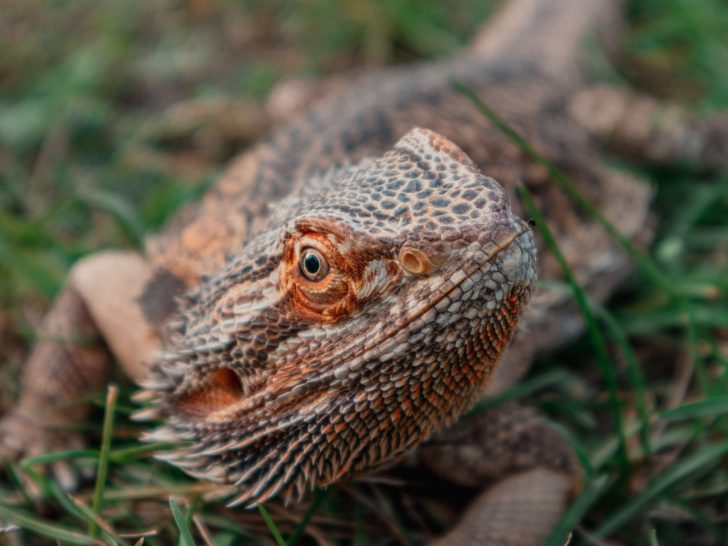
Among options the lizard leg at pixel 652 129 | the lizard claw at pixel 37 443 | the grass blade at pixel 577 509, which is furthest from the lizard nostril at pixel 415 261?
the lizard leg at pixel 652 129

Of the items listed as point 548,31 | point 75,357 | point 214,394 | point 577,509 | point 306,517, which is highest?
point 548,31

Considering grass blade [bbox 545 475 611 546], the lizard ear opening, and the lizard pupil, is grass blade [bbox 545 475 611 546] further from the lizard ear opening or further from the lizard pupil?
the lizard pupil

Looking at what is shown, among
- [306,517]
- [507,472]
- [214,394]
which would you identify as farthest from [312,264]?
[507,472]

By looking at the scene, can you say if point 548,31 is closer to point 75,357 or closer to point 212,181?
point 212,181

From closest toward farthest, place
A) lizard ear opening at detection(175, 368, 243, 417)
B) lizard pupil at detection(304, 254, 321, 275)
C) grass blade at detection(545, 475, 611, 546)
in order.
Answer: lizard pupil at detection(304, 254, 321, 275), lizard ear opening at detection(175, 368, 243, 417), grass blade at detection(545, 475, 611, 546)

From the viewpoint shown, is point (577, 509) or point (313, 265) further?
point (577, 509)

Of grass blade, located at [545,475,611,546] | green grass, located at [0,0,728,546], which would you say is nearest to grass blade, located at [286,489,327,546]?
green grass, located at [0,0,728,546]

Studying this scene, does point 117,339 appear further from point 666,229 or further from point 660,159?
point 660,159
